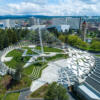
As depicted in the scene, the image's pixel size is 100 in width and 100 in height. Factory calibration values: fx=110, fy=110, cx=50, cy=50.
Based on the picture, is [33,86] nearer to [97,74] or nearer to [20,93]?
[20,93]

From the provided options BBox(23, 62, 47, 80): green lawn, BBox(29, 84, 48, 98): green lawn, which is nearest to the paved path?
BBox(29, 84, 48, 98): green lawn

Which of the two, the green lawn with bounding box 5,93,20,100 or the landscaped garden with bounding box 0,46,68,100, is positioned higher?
the landscaped garden with bounding box 0,46,68,100

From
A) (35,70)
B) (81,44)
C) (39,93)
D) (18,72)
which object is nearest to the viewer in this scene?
(39,93)

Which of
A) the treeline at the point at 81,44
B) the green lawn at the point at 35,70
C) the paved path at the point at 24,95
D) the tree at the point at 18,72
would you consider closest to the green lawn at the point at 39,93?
the paved path at the point at 24,95

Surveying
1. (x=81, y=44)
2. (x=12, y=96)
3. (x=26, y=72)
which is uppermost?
(x=81, y=44)

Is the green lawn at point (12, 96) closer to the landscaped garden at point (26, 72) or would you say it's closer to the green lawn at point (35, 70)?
the landscaped garden at point (26, 72)

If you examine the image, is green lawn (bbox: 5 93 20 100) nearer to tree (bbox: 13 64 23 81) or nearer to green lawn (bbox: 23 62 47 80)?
tree (bbox: 13 64 23 81)

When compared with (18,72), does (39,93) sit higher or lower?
Result: lower

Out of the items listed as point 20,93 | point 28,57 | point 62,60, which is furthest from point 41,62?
point 20,93

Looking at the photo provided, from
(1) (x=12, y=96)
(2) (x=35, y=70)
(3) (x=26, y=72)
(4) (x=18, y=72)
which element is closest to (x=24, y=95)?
(1) (x=12, y=96)

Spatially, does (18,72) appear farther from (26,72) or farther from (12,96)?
(26,72)

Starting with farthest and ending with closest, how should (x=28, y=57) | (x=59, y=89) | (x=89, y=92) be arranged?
(x=28, y=57)
(x=89, y=92)
(x=59, y=89)
